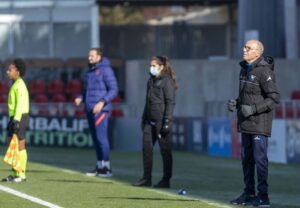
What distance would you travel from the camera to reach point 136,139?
1175 inches

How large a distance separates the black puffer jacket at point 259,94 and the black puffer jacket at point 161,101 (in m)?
2.61

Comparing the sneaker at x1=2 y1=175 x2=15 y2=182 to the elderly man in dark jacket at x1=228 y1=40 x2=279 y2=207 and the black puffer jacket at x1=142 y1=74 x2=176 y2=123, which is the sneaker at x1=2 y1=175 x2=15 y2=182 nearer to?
the black puffer jacket at x1=142 y1=74 x2=176 y2=123

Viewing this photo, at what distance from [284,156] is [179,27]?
23456 mm

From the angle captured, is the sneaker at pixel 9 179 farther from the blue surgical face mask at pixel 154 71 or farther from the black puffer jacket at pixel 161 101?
the blue surgical face mask at pixel 154 71

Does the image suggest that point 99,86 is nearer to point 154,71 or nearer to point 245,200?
point 154,71

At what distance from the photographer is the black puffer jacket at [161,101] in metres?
16.0

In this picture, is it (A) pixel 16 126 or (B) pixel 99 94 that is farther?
(B) pixel 99 94

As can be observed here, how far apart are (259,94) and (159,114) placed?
2860mm

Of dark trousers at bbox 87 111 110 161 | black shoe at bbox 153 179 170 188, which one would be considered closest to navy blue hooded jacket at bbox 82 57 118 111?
dark trousers at bbox 87 111 110 161

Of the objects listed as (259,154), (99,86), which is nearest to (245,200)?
(259,154)

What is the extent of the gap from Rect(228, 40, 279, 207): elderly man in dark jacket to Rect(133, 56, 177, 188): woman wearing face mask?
2.57 metres

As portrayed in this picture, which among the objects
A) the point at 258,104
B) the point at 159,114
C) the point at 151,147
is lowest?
the point at 151,147

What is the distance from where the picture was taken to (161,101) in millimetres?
16062

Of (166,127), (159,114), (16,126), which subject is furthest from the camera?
(16,126)
